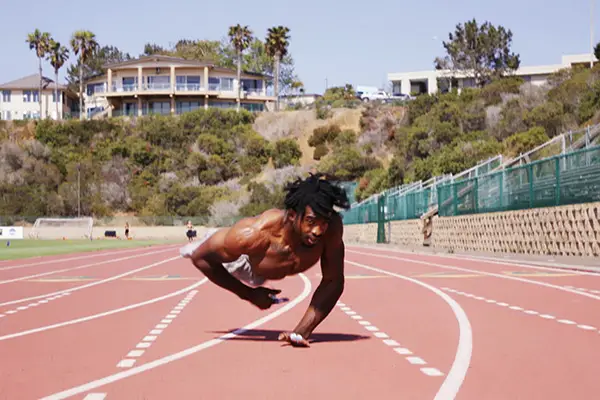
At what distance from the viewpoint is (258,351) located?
9227 mm

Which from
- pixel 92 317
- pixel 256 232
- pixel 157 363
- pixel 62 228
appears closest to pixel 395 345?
pixel 256 232

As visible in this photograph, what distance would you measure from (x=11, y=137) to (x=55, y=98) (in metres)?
14.6

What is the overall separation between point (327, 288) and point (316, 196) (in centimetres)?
128

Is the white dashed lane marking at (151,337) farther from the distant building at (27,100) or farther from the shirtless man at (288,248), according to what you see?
the distant building at (27,100)

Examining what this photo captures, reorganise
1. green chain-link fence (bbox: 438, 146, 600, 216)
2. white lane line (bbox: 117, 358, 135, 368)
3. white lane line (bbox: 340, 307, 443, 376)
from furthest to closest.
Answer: green chain-link fence (bbox: 438, 146, 600, 216)
white lane line (bbox: 340, 307, 443, 376)
white lane line (bbox: 117, 358, 135, 368)

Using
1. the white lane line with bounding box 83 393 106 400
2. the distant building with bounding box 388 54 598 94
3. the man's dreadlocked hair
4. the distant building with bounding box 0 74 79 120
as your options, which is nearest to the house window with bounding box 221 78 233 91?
the distant building with bounding box 0 74 79 120

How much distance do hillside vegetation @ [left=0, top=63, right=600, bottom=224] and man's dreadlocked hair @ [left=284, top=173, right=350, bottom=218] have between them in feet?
242

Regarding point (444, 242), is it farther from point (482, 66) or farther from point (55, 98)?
point (55, 98)

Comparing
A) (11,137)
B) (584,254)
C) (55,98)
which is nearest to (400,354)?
(584,254)

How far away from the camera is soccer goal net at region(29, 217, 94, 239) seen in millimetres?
89025

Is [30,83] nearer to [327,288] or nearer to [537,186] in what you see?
[537,186]

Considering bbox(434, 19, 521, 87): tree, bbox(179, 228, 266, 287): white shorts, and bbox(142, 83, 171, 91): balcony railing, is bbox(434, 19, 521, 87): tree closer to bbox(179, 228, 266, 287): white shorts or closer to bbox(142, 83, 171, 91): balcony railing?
bbox(142, 83, 171, 91): balcony railing

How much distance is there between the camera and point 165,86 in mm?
128375

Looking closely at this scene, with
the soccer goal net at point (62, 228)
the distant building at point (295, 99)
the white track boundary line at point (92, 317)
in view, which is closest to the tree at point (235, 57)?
the distant building at point (295, 99)
